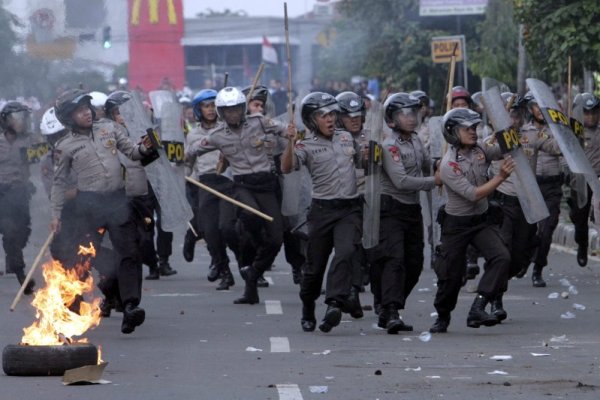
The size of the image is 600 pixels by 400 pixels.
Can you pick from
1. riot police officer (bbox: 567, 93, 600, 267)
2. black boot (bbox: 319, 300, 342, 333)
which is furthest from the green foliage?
black boot (bbox: 319, 300, 342, 333)

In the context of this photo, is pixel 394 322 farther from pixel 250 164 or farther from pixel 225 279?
pixel 225 279

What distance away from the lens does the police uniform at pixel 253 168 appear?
47.2ft

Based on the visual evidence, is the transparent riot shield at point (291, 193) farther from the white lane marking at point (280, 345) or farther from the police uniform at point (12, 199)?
the police uniform at point (12, 199)

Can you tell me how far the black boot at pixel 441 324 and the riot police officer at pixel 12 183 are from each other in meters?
6.18

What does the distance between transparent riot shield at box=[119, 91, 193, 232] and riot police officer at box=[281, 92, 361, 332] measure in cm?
90

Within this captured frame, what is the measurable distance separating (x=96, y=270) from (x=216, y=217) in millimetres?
3829

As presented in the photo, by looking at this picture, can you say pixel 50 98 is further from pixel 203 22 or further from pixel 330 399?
pixel 203 22

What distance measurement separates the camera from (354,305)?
12430 millimetres

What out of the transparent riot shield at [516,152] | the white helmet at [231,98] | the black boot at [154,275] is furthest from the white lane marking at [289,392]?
the black boot at [154,275]

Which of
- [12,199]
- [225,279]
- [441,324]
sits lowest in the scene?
[225,279]

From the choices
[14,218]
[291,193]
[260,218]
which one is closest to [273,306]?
[260,218]

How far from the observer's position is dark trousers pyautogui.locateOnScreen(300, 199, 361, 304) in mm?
12016

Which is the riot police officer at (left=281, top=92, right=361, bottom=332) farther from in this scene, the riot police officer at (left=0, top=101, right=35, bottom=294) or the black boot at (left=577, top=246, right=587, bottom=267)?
the riot police officer at (left=0, top=101, right=35, bottom=294)

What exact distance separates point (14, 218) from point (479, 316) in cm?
661
